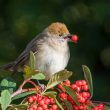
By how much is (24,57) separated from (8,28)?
3.28 m

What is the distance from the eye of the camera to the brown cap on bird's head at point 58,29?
19.8 ft

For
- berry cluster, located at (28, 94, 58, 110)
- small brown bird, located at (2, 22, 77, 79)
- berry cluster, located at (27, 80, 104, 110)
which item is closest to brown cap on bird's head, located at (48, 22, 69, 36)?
small brown bird, located at (2, 22, 77, 79)

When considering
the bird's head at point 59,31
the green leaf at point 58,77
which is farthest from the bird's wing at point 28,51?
the green leaf at point 58,77

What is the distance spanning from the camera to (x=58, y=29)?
6156 mm

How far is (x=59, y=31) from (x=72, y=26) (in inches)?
130

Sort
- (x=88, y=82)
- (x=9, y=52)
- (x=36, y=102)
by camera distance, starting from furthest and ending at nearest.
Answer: (x=9, y=52) < (x=88, y=82) < (x=36, y=102)

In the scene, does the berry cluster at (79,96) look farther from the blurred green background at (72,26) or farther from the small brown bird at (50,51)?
the blurred green background at (72,26)

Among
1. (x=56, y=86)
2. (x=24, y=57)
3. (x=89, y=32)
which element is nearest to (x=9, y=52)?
(x=89, y=32)

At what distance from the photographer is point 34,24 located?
9.16m

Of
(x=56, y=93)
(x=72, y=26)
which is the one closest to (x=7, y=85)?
(x=56, y=93)

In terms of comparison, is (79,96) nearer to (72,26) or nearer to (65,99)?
(65,99)

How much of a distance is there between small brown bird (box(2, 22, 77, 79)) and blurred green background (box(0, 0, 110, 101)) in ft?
8.20

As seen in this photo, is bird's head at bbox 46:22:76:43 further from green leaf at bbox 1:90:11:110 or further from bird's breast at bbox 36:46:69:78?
green leaf at bbox 1:90:11:110

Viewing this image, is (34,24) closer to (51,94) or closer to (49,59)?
(49,59)
